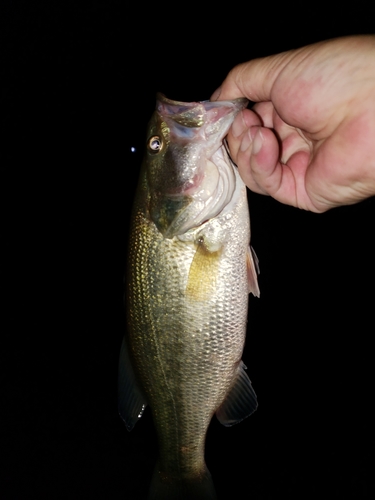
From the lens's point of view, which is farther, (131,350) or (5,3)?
(5,3)

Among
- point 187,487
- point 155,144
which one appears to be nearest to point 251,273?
point 155,144

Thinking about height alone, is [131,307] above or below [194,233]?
below

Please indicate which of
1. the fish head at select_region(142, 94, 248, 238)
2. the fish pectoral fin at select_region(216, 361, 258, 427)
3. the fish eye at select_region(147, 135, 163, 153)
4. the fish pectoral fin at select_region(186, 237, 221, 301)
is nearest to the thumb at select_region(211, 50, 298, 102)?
the fish head at select_region(142, 94, 248, 238)

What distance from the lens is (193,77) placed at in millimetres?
5340

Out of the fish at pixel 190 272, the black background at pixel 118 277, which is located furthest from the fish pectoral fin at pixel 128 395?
the black background at pixel 118 277

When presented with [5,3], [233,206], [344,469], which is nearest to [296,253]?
[344,469]

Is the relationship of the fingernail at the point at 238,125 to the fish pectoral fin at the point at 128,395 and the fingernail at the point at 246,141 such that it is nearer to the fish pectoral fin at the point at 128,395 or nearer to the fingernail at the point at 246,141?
the fingernail at the point at 246,141

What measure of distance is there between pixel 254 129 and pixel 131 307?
2.83 ft

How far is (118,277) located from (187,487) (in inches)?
137

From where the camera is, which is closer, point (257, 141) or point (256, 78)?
point (257, 141)

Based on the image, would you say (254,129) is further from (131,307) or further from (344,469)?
(344,469)

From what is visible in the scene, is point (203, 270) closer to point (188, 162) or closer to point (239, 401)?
point (188, 162)

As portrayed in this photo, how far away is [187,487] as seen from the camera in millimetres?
1738

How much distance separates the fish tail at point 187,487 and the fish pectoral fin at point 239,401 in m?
0.41
